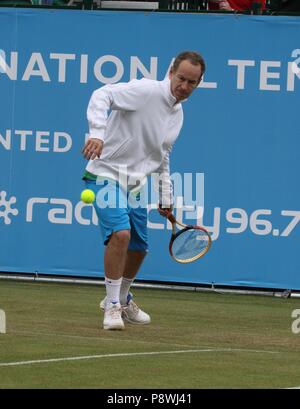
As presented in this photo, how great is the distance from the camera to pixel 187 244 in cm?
1060

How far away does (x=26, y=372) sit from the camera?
7.79 meters

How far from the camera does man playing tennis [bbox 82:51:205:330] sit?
9906 mm

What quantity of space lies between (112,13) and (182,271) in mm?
2616

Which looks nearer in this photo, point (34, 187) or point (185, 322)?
point (185, 322)

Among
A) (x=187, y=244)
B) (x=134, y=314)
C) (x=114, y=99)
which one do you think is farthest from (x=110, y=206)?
(x=134, y=314)

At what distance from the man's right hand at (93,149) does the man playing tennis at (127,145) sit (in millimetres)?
257

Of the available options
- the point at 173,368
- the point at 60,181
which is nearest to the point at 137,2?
the point at 60,181

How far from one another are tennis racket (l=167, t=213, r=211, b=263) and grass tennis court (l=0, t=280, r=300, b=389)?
54 centimetres

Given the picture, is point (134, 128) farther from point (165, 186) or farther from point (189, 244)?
point (189, 244)

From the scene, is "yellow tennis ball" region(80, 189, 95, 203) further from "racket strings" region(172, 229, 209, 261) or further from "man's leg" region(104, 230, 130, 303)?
"racket strings" region(172, 229, 209, 261)

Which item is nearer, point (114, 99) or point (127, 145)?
point (114, 99)

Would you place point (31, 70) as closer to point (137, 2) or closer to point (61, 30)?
point (61, 30)

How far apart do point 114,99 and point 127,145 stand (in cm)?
38

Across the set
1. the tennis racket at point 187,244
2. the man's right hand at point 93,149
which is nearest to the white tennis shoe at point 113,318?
the tennis racket at point 187,244
